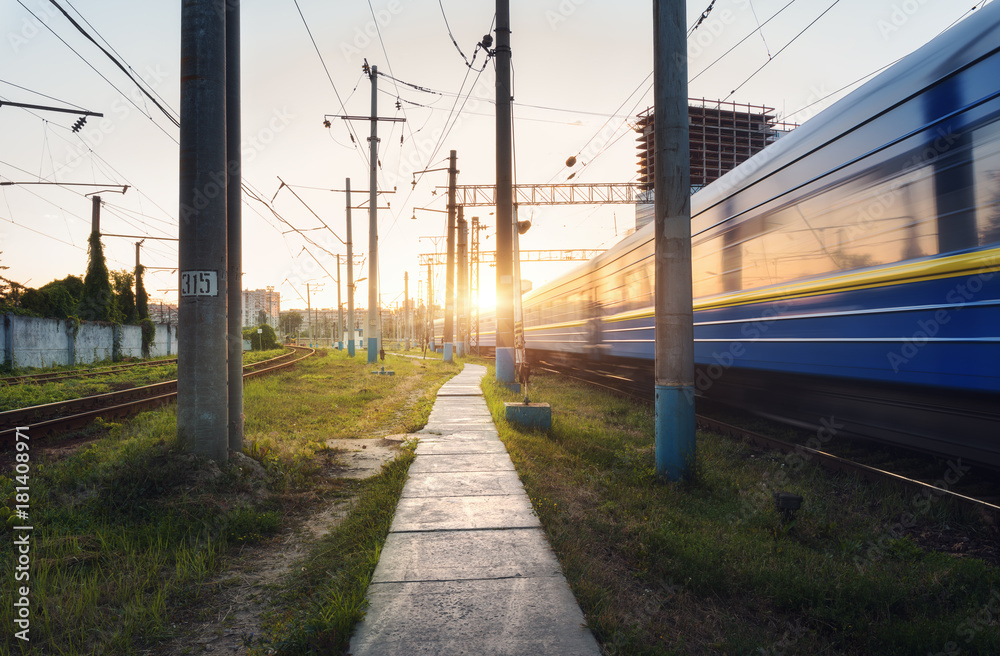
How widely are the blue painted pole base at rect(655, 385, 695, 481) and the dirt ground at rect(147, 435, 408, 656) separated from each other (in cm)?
269

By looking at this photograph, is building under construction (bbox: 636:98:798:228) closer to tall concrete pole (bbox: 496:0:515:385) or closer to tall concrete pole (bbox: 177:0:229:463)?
A: tall concrete pole (bbox: 496:0:515:385)

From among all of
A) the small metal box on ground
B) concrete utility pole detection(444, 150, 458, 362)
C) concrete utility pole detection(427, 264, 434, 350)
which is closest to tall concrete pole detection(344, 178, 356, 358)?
concrete utility pole detection(444, 150, 458, 362)

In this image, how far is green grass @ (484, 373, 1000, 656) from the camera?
7.83 feet

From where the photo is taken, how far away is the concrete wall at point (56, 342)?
63.4 ft

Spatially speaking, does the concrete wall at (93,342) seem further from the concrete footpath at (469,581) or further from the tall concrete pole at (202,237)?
the concrete footpath at (469,581)

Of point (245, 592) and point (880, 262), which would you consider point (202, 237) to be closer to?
point (245, 592)

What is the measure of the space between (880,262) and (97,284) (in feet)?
111

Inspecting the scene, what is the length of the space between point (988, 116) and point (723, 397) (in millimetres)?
4923

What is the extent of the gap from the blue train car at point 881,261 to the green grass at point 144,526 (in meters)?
3.96

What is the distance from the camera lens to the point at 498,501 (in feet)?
13.9

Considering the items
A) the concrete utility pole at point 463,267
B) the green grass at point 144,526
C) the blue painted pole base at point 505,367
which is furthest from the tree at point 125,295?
the green grass at point 144,526

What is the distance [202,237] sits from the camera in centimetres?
448

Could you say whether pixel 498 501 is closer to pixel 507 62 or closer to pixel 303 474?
pixel 303 474

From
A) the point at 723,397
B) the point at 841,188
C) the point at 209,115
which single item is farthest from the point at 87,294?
the point at 841,188
